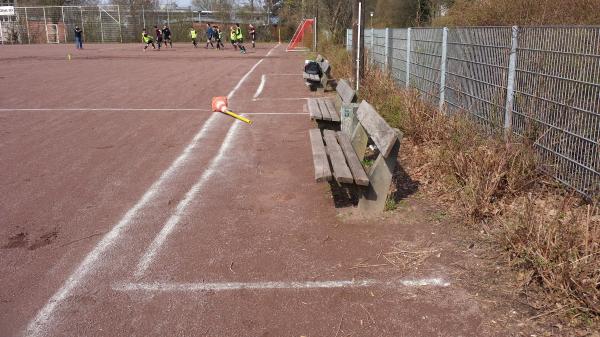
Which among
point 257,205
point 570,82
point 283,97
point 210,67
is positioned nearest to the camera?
point 570,82

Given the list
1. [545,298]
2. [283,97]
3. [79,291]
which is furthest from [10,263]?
[283,97]

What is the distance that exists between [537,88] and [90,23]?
54.5 meters

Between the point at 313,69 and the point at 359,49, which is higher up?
the point at 359,49

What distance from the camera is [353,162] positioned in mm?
5684

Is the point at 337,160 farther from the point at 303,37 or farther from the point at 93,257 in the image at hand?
the point at 303,37

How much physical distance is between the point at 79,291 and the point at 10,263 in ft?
2.88

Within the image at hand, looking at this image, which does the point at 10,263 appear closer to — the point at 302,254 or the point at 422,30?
the point at 302,254

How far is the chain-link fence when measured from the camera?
53125 mm

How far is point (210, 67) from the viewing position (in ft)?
76.1

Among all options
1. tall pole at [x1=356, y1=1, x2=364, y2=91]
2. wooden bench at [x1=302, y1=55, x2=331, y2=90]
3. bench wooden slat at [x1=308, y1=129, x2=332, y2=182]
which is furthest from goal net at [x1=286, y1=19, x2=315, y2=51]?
bench wooden slat at [x1=308, y1=129, x2=332, y2=182]

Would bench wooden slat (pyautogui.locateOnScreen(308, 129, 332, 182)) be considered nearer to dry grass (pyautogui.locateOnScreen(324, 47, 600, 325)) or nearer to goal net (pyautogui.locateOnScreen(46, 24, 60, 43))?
dry grass (pyautogui.locateOnScreen(324, 47, 600, 325))

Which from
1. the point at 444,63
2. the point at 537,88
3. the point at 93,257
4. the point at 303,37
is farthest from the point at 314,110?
the point at 303,37

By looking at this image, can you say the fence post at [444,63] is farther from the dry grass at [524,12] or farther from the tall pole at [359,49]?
the tall pole at [359,49]

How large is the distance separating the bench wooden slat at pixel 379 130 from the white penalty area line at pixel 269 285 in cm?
133
